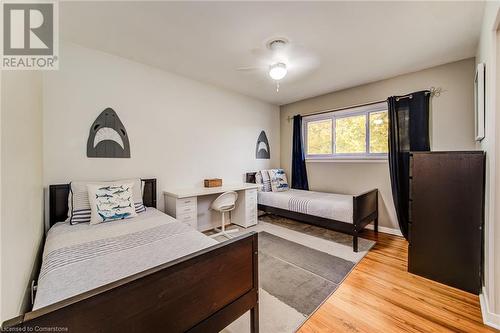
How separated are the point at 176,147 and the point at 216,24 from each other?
5.98ft

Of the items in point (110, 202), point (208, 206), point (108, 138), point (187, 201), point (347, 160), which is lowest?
point (208, 206)

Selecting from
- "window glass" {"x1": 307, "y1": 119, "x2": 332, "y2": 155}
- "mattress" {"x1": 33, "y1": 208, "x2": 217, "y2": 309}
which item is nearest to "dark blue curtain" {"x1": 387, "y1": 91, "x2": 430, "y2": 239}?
"window glass" {"x1": 307, "y1": 119, "x2": 332, "y2": 155}

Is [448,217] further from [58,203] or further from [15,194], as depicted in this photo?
[58,203]

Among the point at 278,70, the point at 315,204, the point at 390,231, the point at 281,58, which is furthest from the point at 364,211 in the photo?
the point at 281,58

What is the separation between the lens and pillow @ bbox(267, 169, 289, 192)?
423 cm

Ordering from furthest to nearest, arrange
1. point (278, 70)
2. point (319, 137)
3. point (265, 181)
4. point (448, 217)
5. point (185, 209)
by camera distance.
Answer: point (319, 137)
point (265, 181)
point (185, 209)
point (278, 70)
point (448, 217)

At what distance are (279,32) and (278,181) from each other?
2807mm

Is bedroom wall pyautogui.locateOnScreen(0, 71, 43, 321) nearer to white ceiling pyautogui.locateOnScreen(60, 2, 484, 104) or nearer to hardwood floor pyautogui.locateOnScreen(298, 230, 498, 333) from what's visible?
white ceiling pyautogui.locateOnScreen(60, 2, 484, 104)

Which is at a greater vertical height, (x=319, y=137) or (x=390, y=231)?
(x=319, y=137)

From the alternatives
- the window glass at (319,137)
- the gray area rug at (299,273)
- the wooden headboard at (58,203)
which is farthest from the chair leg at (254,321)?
the window glass at (319,137)

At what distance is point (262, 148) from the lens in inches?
181

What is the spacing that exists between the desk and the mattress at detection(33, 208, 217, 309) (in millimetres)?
630

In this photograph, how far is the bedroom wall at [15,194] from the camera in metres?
0.96

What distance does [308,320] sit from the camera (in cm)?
158
